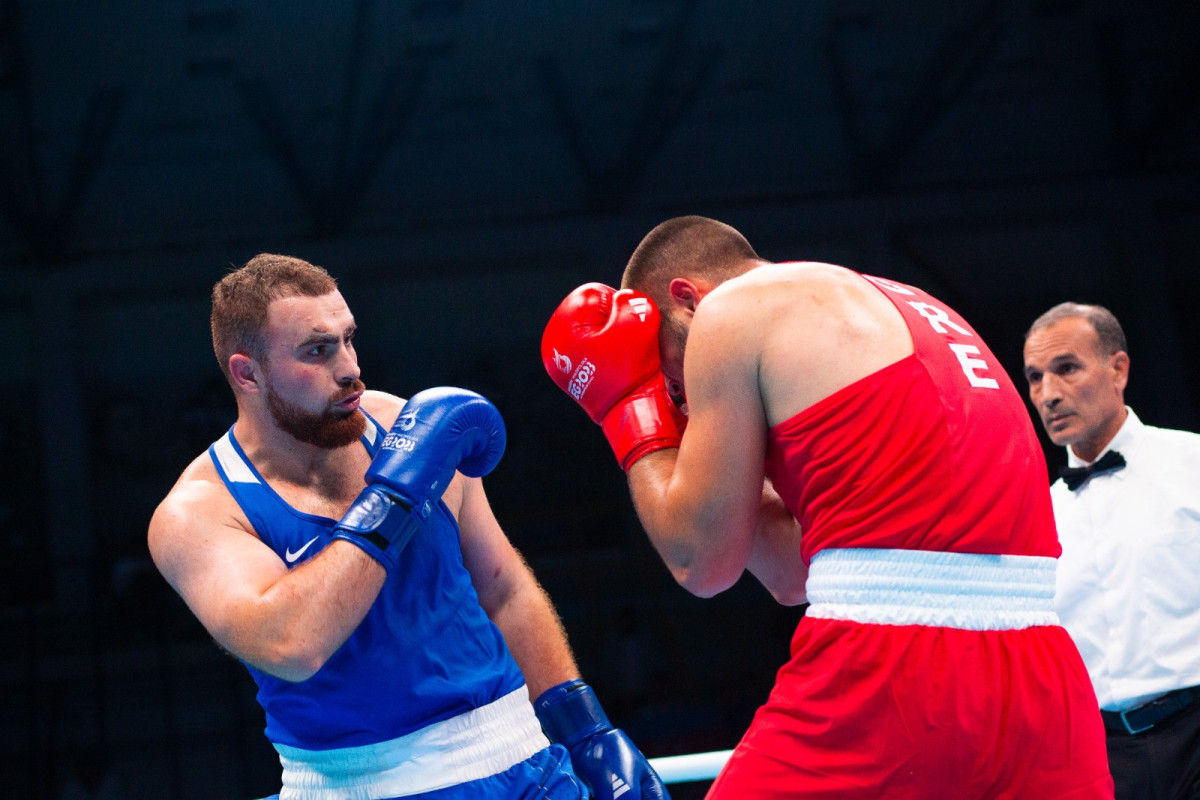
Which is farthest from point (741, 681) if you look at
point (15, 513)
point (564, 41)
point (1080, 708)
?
point (1080, 708)

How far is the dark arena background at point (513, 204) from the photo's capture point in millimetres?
7844

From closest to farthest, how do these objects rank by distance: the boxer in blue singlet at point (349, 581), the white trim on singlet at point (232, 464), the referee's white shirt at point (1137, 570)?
the boxer in blue singlet at point (349, 581) < the white trim on singlet at point (232, 464) < the referee's white shirt at point (1137, 570)

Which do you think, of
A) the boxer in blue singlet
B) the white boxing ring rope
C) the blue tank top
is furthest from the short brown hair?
the white boxing ring rope

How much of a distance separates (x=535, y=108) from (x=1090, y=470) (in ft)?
19.0

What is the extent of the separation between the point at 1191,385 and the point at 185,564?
8360 millimetres

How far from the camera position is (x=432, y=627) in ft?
7.25

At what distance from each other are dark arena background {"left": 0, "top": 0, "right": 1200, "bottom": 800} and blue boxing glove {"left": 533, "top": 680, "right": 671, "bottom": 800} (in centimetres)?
502

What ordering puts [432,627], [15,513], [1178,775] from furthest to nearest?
1. [15,513]
2. [1178,775]
3. [432,627]

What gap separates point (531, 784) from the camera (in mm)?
2201

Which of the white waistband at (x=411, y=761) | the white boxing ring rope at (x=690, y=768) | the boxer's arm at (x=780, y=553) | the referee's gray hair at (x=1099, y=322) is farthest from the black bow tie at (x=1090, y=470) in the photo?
the white waistband at (x=411, y=761)

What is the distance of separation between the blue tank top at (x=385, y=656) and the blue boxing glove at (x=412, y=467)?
12 cm

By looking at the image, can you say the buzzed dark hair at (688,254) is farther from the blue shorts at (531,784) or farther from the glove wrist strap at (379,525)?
the blue shorts at (531,784)

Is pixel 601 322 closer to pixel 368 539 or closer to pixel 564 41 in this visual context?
pixel 368 539

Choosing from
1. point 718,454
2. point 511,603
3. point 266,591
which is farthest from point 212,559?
point 718,454
